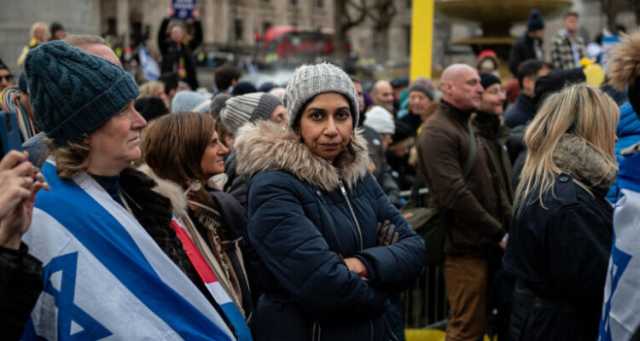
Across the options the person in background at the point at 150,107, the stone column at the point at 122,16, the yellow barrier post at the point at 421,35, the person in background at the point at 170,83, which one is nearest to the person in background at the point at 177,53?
the person in background at the point at 170,83

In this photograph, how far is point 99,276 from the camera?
2479 millimetres

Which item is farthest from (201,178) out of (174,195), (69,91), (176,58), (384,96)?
(176,58)

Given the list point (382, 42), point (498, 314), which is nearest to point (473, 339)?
point (498, 314)

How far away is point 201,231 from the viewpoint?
3.62 metres

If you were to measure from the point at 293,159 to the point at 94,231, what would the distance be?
1169 mm

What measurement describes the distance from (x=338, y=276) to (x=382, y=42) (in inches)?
2134

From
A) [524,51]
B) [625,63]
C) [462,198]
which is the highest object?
[524,51]

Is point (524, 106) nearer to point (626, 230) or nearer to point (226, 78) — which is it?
point (226, 78)

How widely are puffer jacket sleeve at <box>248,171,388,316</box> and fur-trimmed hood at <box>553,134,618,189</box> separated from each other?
1294mm

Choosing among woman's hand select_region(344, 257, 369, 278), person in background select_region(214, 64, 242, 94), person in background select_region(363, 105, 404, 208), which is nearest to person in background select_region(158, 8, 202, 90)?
person in background select_region(214, 64, 242, 94)

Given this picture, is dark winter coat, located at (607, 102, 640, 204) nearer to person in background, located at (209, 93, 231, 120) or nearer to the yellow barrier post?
person in background, located at (209, 93, 231, 120)

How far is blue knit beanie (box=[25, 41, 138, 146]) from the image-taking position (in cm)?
255

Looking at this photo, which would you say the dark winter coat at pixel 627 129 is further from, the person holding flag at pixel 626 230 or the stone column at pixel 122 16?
the stone column at pixel 122 16

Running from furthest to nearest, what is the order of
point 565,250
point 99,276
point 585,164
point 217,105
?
point 217,105 → point 585,164 → point 565,250 → point 99,276
